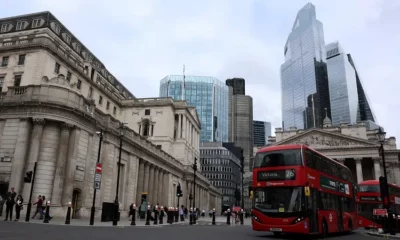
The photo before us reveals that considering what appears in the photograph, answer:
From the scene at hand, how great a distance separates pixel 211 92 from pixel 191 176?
97218 mm

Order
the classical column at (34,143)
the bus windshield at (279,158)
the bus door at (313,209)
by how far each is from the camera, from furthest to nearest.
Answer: the classical column at (34,143) → the bus windshield at (279,158) → the bus door at (313,209)

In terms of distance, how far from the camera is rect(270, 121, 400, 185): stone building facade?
68500 millimetres

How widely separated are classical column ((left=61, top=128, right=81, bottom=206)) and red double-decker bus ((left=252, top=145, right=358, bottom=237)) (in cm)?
1565

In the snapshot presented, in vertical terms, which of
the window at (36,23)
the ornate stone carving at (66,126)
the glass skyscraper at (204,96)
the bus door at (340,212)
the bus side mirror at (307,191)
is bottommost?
the bus door at (340,212)

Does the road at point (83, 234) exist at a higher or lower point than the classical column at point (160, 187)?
lower

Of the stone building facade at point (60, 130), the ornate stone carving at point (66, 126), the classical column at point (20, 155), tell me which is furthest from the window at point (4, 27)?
the ornate stone carving at point (66, 126)

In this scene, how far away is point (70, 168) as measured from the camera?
25578 millimetres

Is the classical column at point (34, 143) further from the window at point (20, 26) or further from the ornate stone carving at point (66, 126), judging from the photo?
the window at point (20, 26)

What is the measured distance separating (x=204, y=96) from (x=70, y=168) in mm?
128766

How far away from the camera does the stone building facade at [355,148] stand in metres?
68.5

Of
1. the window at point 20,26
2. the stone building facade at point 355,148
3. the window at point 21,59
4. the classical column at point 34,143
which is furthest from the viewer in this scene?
the stone building facade at point 355,148

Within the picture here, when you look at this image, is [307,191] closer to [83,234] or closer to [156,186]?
[83,234]

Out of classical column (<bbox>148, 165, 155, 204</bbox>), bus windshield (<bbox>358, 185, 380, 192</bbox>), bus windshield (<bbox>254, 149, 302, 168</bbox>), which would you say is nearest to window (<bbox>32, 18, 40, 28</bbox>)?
classical column (<bbox>148, 165, 155, 204</bbox>)

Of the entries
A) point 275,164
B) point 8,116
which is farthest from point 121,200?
point 275,164
